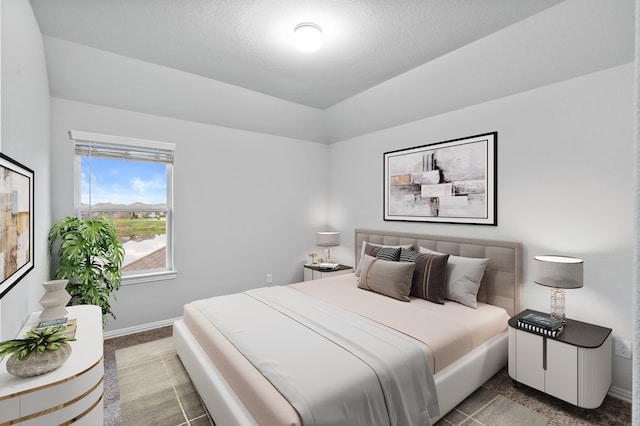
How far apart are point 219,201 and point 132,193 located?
0.98 metres

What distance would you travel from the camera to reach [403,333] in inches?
84.6

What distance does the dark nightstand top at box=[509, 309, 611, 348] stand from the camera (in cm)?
208

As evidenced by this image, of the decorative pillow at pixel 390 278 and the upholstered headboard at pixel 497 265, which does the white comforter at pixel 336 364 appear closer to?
the decorative pillow at pixel 390 278

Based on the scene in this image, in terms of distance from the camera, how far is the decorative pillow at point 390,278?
288cm

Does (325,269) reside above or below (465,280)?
below

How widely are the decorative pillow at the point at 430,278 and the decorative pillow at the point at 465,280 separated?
0.07 m

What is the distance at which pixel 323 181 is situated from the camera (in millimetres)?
5062

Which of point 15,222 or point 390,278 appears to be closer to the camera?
point 15,222

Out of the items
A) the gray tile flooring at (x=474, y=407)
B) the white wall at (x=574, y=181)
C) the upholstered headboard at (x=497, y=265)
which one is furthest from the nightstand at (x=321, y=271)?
the gray tile flooring at (x=474, y=407)

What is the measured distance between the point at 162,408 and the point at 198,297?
1.78m

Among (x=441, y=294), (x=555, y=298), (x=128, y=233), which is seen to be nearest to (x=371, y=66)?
(x=441, y=294)

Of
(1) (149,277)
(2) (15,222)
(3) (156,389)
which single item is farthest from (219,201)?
(2) (15,222)

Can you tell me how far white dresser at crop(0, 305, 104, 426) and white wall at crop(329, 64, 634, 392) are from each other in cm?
324

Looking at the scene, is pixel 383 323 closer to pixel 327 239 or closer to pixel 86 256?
pixel 327 239
